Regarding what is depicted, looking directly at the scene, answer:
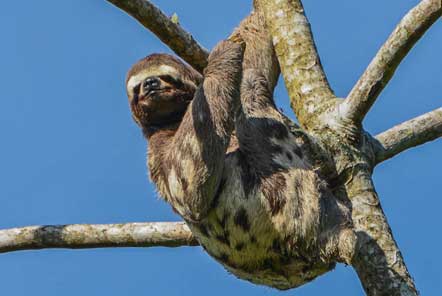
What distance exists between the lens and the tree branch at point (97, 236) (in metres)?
→ 8.07

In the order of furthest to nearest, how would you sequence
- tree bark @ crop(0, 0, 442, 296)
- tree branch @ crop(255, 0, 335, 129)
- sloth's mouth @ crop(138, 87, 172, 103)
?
sloth's mouth @ crop(138, 87, 172, 103) → tree branch @ crop(255, 0, 335, 129) → tree bark @ crop(0, 0, 442, 296)

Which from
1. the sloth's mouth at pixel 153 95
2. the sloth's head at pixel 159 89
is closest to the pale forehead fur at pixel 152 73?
the sloth's head at pixel 159 89

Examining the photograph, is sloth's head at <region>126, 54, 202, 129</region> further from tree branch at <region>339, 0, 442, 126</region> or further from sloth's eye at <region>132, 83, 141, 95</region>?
tree branch at <region>339, 0, 442, 126</region>

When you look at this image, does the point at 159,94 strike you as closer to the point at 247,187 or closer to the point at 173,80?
the point at 173,80

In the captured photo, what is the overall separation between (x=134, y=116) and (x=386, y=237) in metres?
3.52

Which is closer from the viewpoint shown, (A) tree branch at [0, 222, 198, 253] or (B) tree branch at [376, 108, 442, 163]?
(B) tree branch at [376, 108, 442, 163]

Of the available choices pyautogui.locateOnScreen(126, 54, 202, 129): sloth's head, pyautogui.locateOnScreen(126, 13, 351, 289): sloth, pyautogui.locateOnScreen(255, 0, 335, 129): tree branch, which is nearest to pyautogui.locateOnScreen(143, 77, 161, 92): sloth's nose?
pyautogui.locateOnScreen(126, 54, 202, 129): sloth's head

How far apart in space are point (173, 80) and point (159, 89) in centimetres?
27

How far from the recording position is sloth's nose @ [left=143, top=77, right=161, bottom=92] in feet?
27.0

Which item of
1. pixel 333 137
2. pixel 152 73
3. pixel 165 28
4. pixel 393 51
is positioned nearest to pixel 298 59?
pixel 333 137

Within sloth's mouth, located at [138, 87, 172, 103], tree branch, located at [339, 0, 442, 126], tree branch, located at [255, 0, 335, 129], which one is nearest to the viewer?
tree branch, located at [339, 0, 442, 126]

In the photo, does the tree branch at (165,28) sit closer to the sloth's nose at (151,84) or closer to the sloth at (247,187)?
the sloth at (247,187)

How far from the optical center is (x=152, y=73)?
8.40 m

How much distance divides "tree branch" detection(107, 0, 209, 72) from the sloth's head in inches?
17.4
